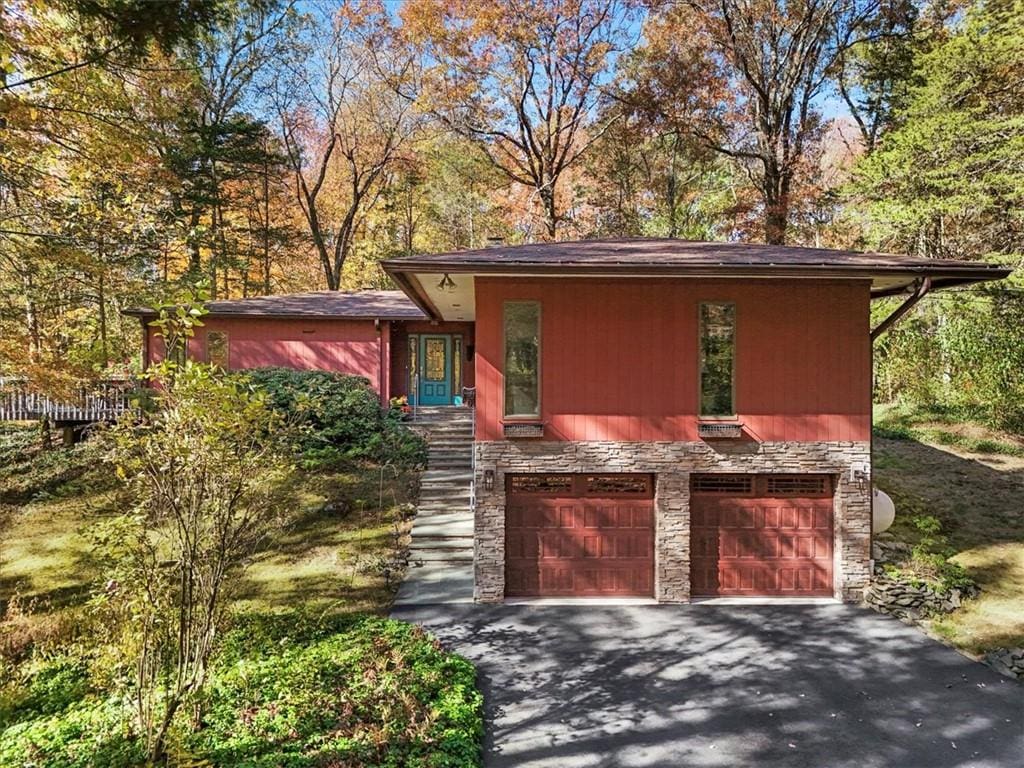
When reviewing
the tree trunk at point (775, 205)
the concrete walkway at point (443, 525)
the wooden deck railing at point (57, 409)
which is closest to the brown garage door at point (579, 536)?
the concrete walkway at point (443, 525)

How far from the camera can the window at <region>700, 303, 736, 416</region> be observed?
874cm

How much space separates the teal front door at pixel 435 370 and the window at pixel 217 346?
5737 millimetres

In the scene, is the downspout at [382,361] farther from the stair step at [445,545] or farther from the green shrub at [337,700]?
the green shrub at [337,700]

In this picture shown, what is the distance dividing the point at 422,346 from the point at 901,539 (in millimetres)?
13282

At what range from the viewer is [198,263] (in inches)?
858

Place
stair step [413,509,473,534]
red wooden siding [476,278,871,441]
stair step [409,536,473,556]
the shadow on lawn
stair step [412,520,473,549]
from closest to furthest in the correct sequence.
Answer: red wooden siding [476,278,871,441] → stair step [409,536,473,556] → stair step [412,520,473,549] → the shadow on lawn → stair step [413,509,473,534]

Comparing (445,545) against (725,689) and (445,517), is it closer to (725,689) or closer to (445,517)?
(445,517)

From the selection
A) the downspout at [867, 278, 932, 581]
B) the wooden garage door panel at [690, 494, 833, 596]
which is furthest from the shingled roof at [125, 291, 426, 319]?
the downspout at [867, 278, 932, 581]

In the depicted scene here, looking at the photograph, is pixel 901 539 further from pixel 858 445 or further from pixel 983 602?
pixel 858 445

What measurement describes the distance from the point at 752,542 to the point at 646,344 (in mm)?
3520

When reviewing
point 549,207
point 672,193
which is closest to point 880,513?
point 549,207

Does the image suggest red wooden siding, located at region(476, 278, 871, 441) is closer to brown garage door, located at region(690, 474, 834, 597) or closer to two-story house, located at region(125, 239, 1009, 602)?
two-story house, located at region(125, 239, 1009, 602)

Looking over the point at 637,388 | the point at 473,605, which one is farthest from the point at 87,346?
the point at 637,388

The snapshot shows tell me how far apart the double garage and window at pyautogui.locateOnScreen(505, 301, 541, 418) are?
3.65ft
